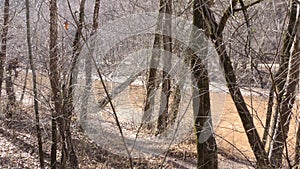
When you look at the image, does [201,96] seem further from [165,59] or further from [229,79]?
[165,59]

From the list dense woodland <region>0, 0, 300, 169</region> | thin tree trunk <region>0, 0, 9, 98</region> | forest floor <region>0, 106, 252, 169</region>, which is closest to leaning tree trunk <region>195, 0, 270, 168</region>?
dense woodland <region>0, 0, 300, 169</region>

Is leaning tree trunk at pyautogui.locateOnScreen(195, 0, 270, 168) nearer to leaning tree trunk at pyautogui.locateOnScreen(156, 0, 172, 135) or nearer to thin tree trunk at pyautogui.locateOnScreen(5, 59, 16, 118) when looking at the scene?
leaning tree trunk at pyautogui.locateOnScreen(156, 0, 172, 135)

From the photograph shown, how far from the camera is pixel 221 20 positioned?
3.09m

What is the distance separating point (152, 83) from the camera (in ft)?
20.4

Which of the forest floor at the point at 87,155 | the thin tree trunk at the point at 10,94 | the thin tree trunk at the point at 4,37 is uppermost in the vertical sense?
the thin tree trunk at the point at 4,37

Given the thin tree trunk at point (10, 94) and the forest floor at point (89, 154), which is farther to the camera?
the thin tree trunk at point (10, 94)

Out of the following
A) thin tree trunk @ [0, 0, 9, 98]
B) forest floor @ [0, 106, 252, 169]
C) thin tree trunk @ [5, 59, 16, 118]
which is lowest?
forest floor @ [0, 106, 252, 169]

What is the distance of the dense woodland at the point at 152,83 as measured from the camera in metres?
2.46

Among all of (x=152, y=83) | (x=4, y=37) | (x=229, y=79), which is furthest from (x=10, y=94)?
(x=229, y=79)

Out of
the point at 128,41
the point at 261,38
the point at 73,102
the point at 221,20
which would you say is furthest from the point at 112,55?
the point at 261,38

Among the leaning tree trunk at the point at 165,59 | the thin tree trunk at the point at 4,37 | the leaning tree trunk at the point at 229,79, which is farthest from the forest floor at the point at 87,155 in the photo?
the leaning tree trunk at the point at 229,79

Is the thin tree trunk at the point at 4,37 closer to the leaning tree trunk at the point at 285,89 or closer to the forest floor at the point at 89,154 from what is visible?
the forest floor at the point at 89,154

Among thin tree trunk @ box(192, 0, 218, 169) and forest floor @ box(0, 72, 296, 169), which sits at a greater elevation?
thin tree trunk @ box(192, 0, 218, 169)

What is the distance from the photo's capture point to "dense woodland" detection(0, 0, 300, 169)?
246 centimetres
